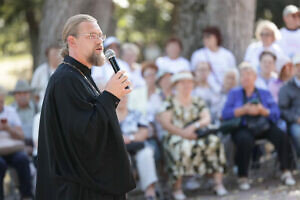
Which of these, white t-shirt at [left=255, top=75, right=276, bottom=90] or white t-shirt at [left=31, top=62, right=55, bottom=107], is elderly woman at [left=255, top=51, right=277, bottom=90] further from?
white t-shirt at [left=31, top=62, right=55, bottom=107]

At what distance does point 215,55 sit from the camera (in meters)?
8.17

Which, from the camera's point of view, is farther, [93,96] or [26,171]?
[26,171]

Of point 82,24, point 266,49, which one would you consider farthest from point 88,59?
point 266,49

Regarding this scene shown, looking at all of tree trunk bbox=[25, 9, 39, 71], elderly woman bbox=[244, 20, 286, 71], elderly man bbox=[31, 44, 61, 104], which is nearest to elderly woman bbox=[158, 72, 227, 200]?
elderly woman bbox=[244, 20, 286, 71]

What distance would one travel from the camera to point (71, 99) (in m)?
3.31

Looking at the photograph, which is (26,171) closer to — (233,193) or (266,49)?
(233,193)

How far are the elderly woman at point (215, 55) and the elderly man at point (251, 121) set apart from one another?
1.13 m

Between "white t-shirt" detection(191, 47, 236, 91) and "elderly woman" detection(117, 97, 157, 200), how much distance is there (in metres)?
1.83

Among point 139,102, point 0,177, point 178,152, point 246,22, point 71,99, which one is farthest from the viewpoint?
point 246,22

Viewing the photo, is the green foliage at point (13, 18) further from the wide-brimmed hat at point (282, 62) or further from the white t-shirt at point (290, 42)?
the wide-brimmed hat at point (282, 62)

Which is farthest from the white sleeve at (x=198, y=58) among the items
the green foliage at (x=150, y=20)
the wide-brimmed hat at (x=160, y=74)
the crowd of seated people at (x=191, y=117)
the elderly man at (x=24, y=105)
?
the green foliage at (x=150, y=20)

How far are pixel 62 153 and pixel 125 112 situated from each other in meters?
3.25

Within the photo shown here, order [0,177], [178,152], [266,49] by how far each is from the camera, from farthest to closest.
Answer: [266,49] → [178,152] → [0,177]

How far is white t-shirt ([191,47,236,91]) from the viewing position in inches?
317
